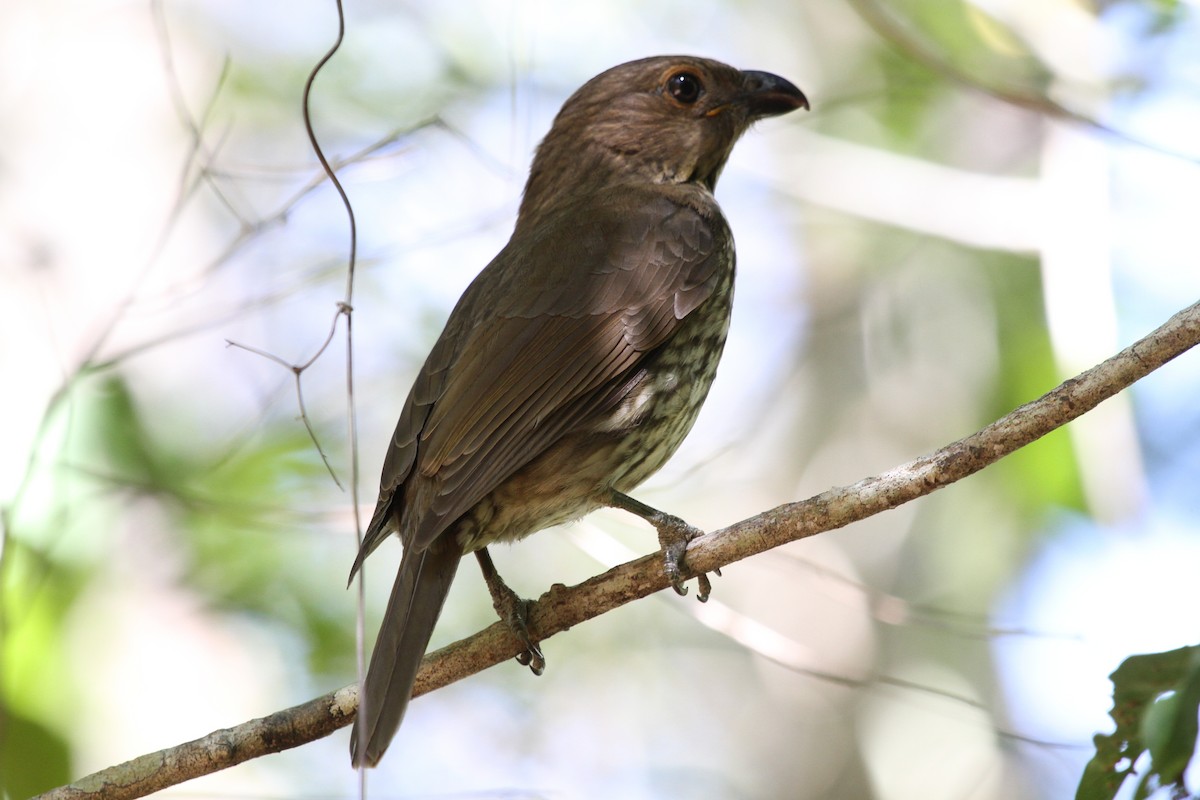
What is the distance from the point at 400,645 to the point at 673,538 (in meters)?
0.71

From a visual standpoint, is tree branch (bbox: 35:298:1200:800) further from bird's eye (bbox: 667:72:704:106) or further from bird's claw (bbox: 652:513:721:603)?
bird's eye (bbox: 667:72:704:106)

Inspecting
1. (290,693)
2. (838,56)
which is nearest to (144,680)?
(290,693)

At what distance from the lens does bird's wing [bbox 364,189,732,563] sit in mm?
3188

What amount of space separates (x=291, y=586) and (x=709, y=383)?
2.48 m

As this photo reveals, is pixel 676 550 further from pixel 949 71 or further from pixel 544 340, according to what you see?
pixel 949 71

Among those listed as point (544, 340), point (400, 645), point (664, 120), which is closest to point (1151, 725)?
point (400, 645)

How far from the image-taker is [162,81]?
20.3ft

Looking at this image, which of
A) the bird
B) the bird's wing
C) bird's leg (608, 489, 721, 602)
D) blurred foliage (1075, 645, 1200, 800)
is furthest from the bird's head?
blurred foliage (1075, 645, 1200, 800)

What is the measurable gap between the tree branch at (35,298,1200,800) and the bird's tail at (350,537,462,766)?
0.39 feet

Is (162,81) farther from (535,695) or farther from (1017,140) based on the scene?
(1017,140)

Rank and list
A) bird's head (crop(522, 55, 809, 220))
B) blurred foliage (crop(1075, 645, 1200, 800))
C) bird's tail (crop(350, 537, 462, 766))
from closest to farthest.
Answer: blurred foliage (crop(1075, 645, 1200, 800)) → bird's tail (crop(350, 537, 462, 766)) → bird's head (crop(522, 55, 809, 220))

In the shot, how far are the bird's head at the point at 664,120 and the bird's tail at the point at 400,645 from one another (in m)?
1.61

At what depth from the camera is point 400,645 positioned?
2867 mm

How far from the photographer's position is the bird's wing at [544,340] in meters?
3.19
